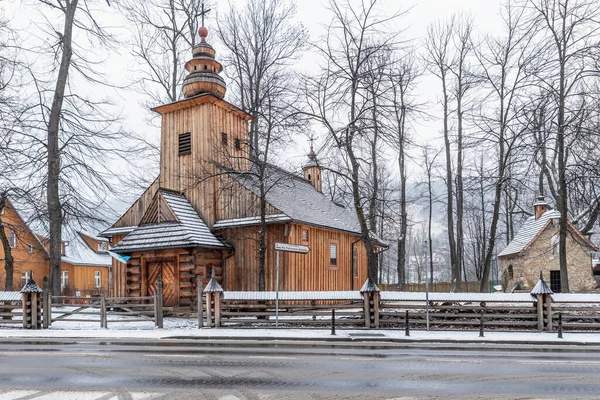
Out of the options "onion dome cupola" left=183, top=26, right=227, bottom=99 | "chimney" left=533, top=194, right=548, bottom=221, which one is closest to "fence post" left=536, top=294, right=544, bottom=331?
"onion dome cupola" left=183, top=26, right=227, bottom=99

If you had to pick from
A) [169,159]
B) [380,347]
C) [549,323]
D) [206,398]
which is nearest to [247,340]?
[380,347]

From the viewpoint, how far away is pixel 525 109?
22.6 meters

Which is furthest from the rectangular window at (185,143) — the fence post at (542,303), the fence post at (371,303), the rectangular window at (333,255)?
the fence post at (542,303)

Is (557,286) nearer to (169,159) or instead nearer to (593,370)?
(169,159)

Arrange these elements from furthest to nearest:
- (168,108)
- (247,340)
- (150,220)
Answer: (168,108) < (150,220) < (247,340)

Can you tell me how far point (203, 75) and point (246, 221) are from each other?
7995mm

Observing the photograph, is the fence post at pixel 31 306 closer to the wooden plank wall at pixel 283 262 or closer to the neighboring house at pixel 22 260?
the wooden plank wall at pixel 283 262

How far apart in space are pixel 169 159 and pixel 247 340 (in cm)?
1474

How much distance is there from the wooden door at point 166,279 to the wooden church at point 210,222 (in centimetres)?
5

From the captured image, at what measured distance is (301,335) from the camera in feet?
51.7

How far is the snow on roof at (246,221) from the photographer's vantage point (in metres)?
23.2

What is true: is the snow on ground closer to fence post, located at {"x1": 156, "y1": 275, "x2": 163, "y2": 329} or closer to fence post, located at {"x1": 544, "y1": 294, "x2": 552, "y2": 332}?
fence post, located at {"x1": 156, "y1": 275, "x2": 163, "y2": 329}

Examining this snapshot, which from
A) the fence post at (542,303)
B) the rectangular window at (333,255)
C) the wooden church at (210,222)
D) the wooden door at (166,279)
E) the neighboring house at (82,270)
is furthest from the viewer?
the neighboring house at (82,270)

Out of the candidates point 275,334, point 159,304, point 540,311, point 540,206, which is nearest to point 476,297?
point 540,311
